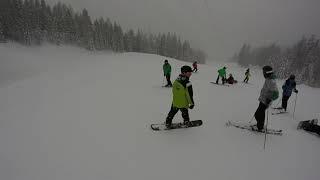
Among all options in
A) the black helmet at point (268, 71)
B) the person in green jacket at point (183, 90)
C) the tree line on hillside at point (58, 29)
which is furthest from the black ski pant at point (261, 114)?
the tree line on hillside at point (58, 29)

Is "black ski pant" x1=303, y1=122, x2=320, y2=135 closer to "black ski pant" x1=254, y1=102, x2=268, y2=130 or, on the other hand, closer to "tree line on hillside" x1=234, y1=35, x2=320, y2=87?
"black ski pant" x1=254, y1=102, x2=268, y2=130

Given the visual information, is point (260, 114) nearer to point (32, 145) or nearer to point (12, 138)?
point (32, 145)

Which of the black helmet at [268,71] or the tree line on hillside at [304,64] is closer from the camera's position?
the black helmet at [268,71]

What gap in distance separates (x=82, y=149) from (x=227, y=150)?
4.59 meters

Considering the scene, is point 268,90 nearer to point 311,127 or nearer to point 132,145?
point 311,127

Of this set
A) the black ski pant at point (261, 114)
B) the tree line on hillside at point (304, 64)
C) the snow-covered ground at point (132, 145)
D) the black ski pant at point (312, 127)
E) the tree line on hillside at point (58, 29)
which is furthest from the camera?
the tree line on hillside at point (304, 64)

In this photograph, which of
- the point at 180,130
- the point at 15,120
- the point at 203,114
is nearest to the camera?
the point at 180,130

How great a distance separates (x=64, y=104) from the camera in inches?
368

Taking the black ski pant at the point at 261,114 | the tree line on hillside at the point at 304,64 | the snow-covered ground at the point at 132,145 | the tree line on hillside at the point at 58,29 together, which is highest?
the tree line on hillside at the point at 58,29

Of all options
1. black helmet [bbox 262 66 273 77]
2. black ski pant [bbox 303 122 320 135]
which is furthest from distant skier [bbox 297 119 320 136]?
black helmet [bbox 262 66 273 77]

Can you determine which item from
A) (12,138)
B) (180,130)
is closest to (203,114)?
(180,130)

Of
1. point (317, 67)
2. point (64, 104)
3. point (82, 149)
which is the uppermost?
point (317, 67)

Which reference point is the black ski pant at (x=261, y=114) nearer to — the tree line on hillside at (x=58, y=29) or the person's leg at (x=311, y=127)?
the person's leg at (x=311, y=127)

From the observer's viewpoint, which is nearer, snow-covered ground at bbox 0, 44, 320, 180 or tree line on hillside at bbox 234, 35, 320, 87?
snow-covered ground at bbox 0, 44, 320, 180
